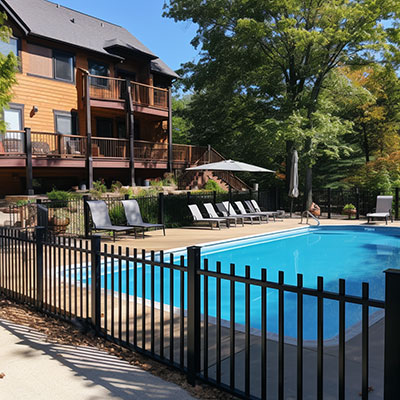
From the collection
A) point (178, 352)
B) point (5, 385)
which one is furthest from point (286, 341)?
point (5, 385)

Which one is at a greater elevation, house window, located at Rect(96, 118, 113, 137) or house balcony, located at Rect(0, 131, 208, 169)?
house window, located at Rect(96, 118, 113, 137)

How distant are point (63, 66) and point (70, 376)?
20.8m

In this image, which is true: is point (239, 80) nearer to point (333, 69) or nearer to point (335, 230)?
point (333, 69)

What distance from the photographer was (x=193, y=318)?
11.7ft

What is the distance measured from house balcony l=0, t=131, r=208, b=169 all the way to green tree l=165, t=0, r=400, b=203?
447 cm

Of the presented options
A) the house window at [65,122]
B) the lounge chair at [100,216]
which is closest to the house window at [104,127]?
the house window at [65,122]

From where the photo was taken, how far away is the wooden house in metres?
18.9

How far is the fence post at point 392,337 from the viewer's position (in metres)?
2.31

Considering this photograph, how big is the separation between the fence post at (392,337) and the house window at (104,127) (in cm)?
2284

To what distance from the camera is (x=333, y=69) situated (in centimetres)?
2427

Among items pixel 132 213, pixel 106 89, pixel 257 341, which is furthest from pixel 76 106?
pixel 257 341

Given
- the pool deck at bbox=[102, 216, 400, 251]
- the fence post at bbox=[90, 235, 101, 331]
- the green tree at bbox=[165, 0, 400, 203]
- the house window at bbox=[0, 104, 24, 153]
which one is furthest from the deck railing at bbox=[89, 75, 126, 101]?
the fence post at bbox=[90, 235, 101, 331]

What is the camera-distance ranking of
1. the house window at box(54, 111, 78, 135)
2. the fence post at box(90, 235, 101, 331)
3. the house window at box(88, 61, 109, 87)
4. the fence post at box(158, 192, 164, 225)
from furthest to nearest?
the house window at box(88, 61, 109, 87)
the house window at box(54, 111, 78, 135)
the fence post at box(158, 192, 164, 225)
the fence post at box(90, 235, 101, 331)

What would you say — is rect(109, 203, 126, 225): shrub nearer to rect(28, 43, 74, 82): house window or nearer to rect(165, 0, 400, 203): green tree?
rect(28, 43, 74, 82): house window
